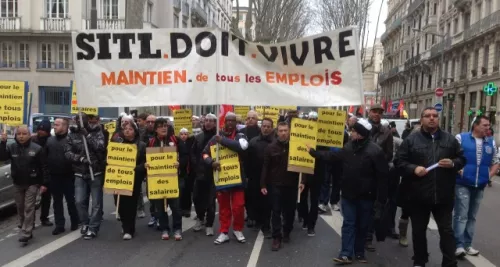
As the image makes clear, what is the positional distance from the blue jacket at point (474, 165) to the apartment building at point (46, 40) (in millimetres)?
26825

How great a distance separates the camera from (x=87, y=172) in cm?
659

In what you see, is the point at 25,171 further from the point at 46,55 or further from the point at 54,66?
the point at 46,55

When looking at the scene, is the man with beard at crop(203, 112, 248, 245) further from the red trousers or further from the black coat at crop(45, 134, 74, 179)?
the black coat at crop(45, 134, 74, 179)

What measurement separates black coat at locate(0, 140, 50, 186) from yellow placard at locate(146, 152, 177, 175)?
1564 millimetres

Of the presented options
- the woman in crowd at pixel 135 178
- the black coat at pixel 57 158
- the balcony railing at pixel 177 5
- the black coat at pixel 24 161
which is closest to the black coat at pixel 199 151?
the woman in crowd at pixel 135 178

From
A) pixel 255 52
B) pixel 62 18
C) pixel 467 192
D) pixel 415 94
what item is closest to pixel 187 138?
pixel 255 52

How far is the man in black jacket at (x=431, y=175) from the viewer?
5.02 metres

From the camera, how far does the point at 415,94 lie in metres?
55.6

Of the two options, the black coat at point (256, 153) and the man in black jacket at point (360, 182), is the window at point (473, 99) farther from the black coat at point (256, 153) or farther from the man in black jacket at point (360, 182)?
the man in black jacket at point (360, 182)

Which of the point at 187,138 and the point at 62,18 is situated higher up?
the point at 62,18

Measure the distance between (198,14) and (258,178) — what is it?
38643 mm

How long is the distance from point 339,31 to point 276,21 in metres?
28.3

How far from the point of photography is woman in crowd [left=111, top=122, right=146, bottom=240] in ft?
21.5

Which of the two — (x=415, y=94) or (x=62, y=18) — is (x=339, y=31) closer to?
(x=62, y=18)
